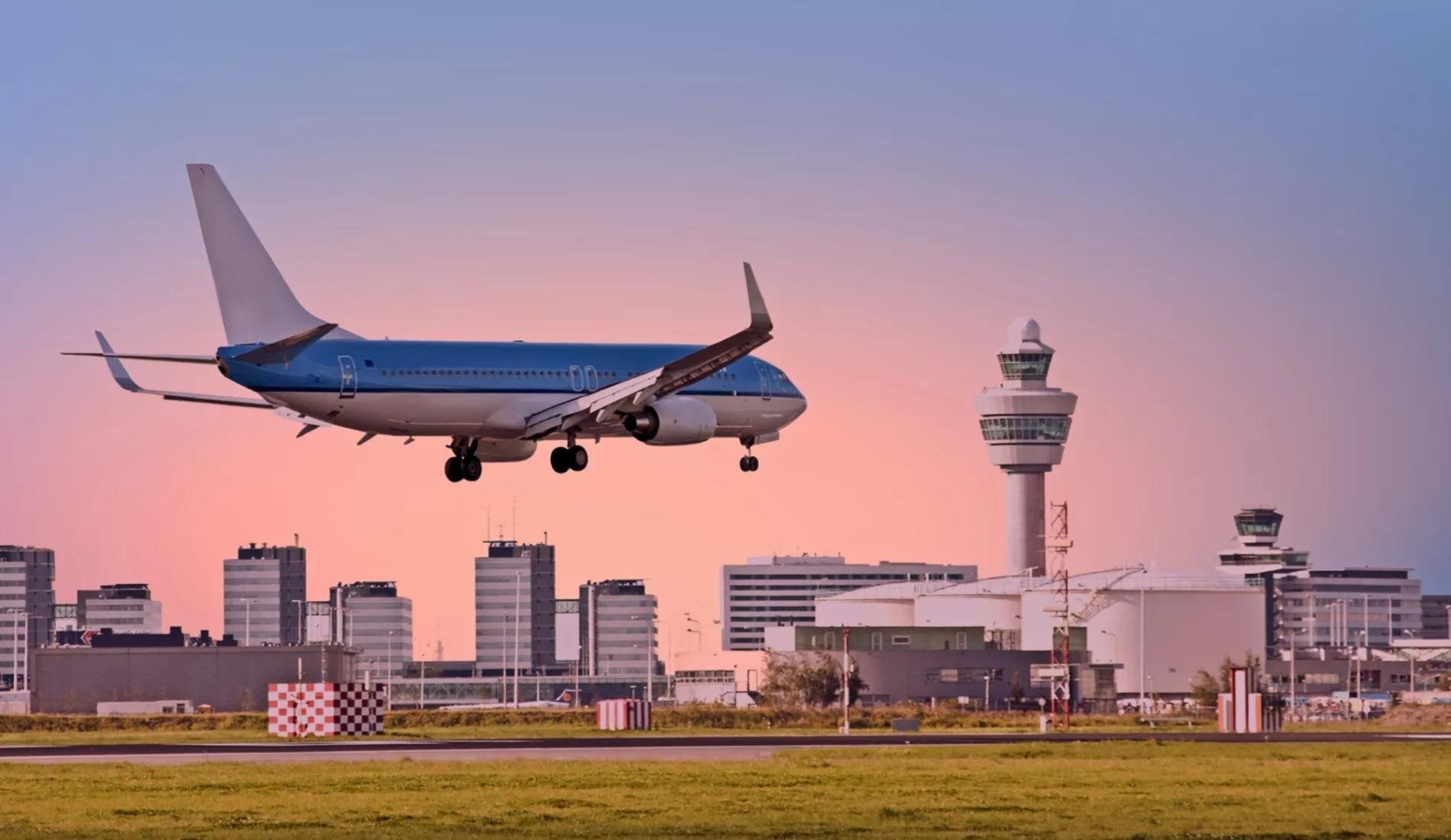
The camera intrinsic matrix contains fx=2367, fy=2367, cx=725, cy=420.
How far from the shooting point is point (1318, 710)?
17700cm

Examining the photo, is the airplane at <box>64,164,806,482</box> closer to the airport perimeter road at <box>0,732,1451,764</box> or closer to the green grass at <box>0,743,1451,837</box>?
the airport perimeter road at <box>0,732,1451,764</box>

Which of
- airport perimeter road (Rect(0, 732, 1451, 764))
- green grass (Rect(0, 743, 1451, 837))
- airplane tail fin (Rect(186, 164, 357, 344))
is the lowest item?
airport perimeter road (Rect(0, 732, 1451, 764))

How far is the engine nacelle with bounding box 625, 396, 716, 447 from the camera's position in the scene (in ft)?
298

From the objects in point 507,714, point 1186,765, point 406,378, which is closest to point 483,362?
point 406,378

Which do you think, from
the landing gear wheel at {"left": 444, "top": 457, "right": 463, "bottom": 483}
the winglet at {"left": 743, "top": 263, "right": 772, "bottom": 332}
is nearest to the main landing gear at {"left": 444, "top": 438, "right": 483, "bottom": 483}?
the landing gear wheel at {"left": 444, "top": 457, "right": 463, "bottom": 483}

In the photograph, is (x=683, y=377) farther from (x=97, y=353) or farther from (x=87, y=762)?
(x=87, y=762)

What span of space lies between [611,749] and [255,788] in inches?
847

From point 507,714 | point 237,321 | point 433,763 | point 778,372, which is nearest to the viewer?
point 433,763

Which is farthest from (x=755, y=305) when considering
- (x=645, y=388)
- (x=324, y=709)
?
(x=324, y=709)

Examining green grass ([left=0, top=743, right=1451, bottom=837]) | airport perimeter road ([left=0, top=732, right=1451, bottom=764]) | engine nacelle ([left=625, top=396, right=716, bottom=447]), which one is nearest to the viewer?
green grass ([left=0, top=743, right=1451, bottom=837])

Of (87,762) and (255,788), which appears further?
(87,762)

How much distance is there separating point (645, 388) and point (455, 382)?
23.1 ft

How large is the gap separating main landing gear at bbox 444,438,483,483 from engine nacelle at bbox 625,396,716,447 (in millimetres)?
6388

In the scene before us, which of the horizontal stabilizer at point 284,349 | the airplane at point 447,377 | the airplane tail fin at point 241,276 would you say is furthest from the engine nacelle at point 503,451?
the horizontal stabilizer at point 284,349
